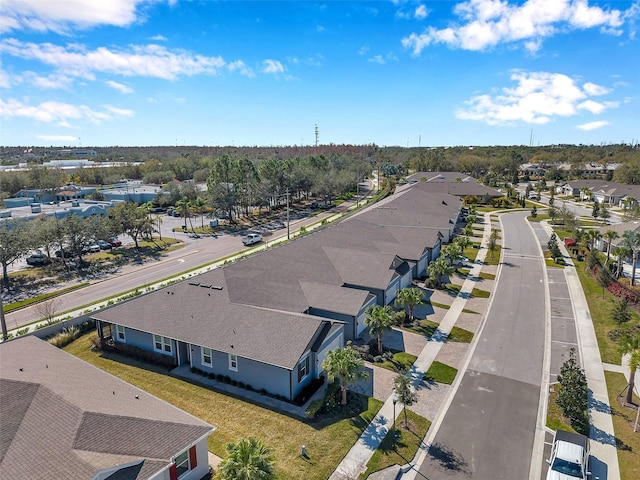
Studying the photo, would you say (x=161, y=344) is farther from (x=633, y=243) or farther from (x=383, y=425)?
(x=633, y=243)

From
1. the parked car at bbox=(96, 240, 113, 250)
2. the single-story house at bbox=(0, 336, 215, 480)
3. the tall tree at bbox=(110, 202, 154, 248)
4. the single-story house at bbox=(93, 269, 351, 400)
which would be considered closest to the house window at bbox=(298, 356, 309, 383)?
the single-story house at bbox=(93, 269, 351, 400)

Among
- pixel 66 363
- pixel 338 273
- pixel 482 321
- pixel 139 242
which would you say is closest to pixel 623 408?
pixel 482 321

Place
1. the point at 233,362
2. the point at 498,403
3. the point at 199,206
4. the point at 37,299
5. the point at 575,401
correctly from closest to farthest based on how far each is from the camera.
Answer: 1. the point at 575,401
2. the point at 498,403
3. the point at 233,362
4. the point at 37,299
5. the point at 199,206

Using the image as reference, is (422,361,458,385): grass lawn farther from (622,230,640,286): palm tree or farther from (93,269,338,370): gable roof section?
(622,230,640,286): palm tree

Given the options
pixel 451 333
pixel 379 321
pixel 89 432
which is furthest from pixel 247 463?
pixel 451 333

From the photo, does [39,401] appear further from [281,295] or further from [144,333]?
[281,295]

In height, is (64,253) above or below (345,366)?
below

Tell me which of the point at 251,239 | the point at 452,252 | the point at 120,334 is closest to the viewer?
the point at 120,334

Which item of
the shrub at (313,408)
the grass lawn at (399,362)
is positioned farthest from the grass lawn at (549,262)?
the shrub at (313,408)
